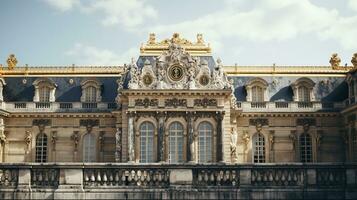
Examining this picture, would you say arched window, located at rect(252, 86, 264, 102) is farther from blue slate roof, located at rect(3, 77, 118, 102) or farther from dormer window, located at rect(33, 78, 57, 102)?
dormer window, located at rect(33, 78, 57, 102)

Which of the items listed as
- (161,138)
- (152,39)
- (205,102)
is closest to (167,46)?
(152,39)

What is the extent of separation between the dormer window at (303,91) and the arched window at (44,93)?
23907 millimetres

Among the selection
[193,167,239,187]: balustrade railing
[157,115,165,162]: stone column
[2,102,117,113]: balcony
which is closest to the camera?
[193,167,239,187]: balustrade railing

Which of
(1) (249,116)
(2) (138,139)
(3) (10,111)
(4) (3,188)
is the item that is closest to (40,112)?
(3) (10,111)

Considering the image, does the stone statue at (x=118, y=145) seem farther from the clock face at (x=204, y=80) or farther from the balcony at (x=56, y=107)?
the clock face at (x=204, y=80)

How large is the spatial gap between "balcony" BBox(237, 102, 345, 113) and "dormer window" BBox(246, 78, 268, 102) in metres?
1.07

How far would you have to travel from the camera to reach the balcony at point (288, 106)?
182 feet

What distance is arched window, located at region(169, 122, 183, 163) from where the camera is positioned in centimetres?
5034

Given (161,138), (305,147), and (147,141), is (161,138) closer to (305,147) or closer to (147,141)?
(147,141)

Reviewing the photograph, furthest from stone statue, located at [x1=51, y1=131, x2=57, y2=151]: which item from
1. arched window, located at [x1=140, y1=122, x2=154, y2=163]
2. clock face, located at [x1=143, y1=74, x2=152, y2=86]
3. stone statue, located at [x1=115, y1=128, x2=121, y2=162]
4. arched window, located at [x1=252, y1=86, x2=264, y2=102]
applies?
arched window, located at [x1=252, y1=86, x2=264, y2=102]

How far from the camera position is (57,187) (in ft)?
61.7

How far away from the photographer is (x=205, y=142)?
167 ft

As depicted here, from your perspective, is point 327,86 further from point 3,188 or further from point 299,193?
point 3,188

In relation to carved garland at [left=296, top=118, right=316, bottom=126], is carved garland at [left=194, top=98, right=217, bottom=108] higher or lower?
higher
